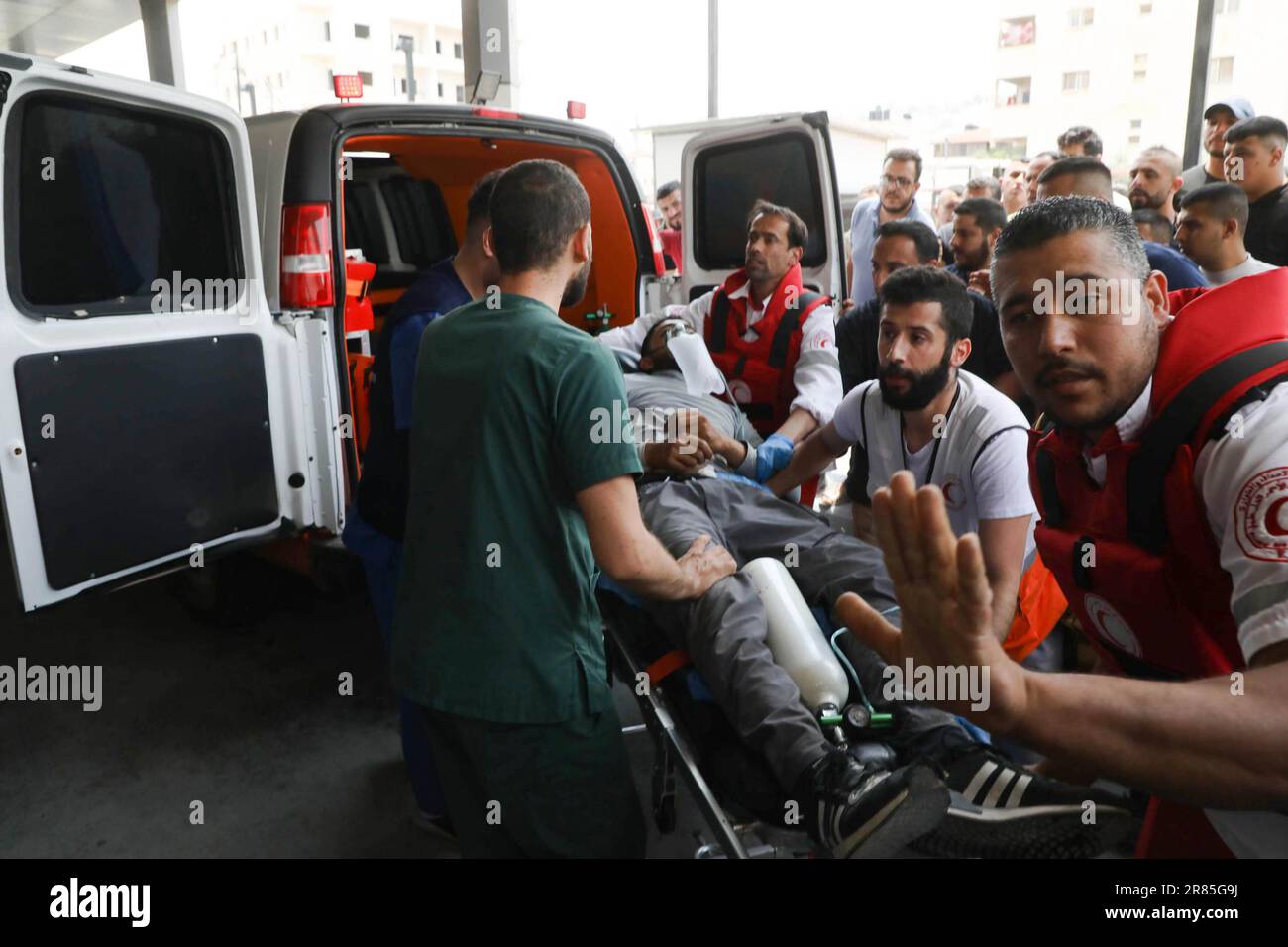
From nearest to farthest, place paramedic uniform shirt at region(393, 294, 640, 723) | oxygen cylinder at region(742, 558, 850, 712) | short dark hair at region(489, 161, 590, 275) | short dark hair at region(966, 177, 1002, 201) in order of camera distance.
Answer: paramedic uniform shirt at region(393, 294, 640, 723) < short dark hair at region(489, 161, 590, 275) < oxygen cylinder at region(742, 558, 850, 712) < short dark hair at region(966, 177, 1002, 201)

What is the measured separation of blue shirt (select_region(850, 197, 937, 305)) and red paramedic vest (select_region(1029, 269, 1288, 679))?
4.56m

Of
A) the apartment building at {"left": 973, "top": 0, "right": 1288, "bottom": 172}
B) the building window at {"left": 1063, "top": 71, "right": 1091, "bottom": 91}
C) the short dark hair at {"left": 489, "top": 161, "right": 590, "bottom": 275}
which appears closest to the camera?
the short dark hair at {"left": 489, "top": 161, "right": 590, "bottom": 275}

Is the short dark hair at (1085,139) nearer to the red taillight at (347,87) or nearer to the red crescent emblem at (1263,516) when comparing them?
the red taillight at (347,87)

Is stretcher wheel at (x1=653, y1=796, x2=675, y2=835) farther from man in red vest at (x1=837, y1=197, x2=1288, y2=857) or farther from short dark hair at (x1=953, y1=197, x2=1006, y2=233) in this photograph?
short dark hair at (x1=953, y1=197, x2=1006, y2=233)

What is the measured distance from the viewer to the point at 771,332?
3854 millimetres

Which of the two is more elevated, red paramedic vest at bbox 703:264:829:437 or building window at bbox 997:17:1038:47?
building window at bbox 997:17:1038:47

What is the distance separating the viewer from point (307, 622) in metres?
4.05

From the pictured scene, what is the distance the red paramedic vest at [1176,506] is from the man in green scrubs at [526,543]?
2.69 ft

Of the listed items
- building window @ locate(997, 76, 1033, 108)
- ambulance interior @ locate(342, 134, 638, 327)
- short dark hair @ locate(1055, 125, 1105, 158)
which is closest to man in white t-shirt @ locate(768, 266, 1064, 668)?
ambulance interior @ locate(342, 134, 638, 327)

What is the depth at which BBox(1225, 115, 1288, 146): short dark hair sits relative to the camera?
168 inches

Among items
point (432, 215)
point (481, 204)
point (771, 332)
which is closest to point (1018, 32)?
point (432, 215)

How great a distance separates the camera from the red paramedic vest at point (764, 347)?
3.81m
